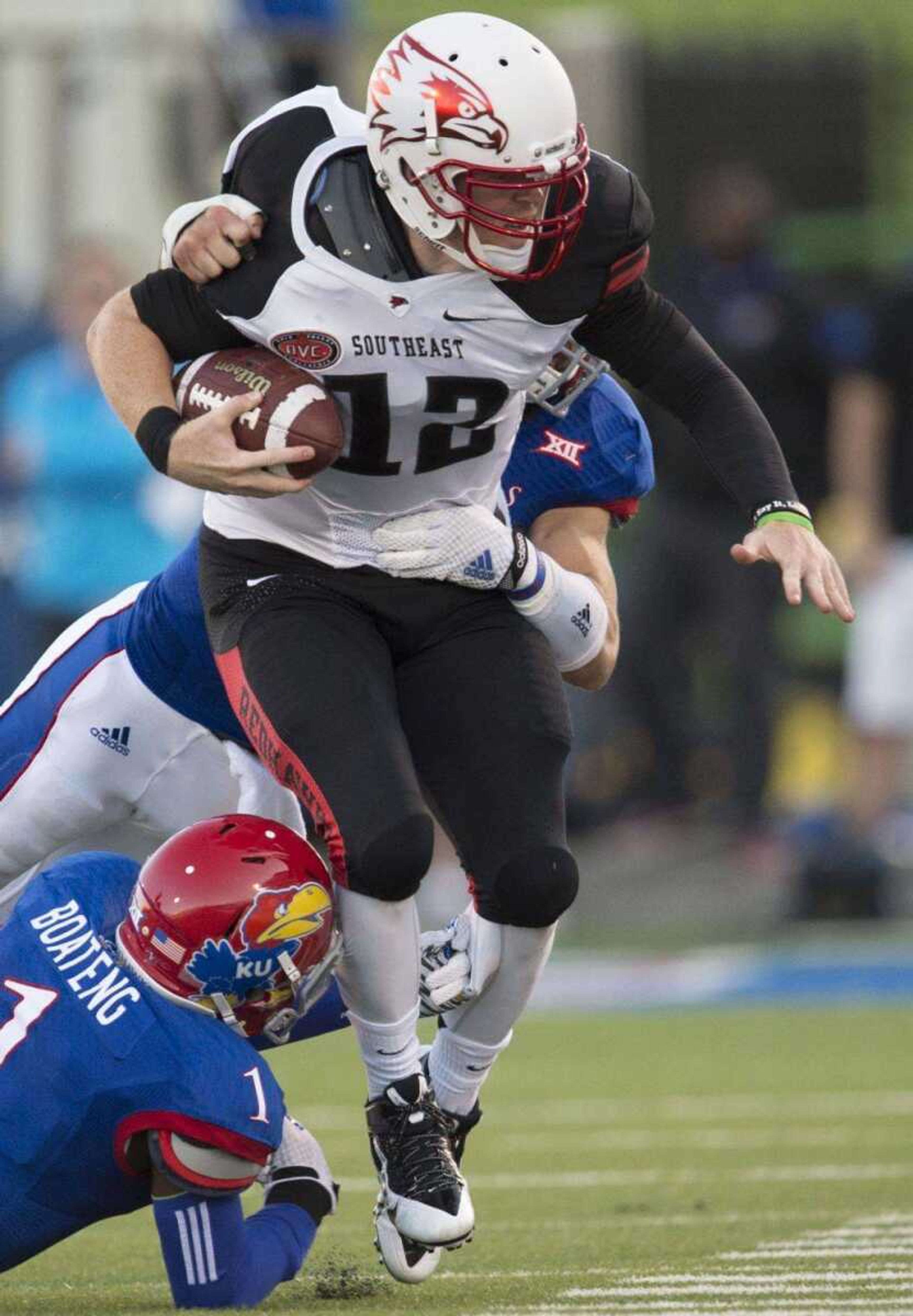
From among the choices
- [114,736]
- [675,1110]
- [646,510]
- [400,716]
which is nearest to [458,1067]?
[400,716]

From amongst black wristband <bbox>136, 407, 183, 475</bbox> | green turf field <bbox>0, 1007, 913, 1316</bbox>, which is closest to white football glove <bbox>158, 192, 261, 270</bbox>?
black wristband <bbox>136, 407, 183, 475</bbox>

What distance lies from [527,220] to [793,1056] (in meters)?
4.10

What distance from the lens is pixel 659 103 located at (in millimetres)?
15969

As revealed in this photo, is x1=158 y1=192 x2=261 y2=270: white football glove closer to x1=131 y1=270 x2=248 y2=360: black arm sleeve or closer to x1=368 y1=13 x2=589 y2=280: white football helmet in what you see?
x1=131 y1=270 x2=248 y2=360: black arm sleeve

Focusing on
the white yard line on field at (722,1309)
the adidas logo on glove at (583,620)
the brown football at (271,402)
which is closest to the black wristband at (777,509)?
the adidas logo on glove at (583,620)

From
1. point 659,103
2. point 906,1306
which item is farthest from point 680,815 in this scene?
point 906,1306

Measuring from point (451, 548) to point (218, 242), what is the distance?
2.34 feet

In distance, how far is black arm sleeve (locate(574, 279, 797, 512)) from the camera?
16.9 feet

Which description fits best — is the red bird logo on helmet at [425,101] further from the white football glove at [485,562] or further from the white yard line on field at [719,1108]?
the white yard line on field at [719,1108]

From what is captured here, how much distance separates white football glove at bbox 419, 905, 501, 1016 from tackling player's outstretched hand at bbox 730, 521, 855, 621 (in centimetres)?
A: 84

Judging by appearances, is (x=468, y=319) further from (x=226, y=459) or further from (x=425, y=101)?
(x=226, y=459)

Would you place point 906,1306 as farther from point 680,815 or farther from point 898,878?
point 680,815

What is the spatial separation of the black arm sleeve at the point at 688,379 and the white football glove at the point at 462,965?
3.12ft

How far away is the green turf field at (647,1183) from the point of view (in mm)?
4590
